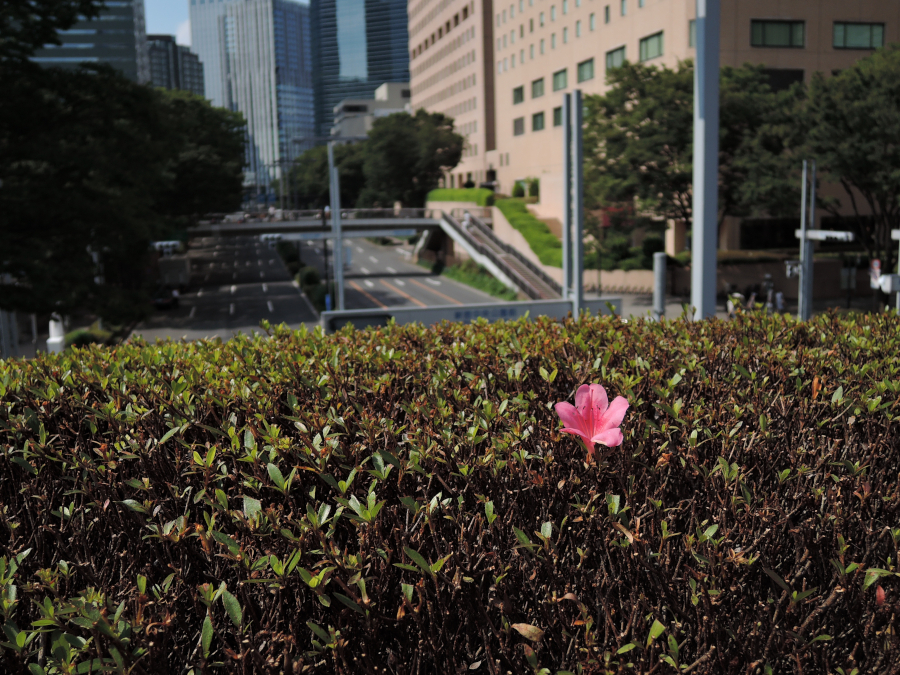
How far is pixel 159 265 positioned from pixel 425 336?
2525 inches

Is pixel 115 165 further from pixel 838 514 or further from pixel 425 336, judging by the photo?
pixel 838 514

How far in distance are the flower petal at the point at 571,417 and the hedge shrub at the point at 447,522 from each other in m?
0.26

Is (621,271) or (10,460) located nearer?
(10,460)

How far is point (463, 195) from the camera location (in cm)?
8662

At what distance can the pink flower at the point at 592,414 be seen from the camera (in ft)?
11.0

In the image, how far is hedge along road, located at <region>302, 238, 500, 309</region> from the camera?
57.8 m

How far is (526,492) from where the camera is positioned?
11.7 feet

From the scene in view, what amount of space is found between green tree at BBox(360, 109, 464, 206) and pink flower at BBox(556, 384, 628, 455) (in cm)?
10077

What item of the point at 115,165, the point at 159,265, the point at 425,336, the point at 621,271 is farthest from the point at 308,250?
the point at 425,336

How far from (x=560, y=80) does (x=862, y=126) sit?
34.4 m

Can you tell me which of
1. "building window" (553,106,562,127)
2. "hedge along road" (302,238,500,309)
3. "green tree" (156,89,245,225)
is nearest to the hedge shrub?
"hedge along road" (302,238,500,309)

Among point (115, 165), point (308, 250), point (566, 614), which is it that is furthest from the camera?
point (308, 250)

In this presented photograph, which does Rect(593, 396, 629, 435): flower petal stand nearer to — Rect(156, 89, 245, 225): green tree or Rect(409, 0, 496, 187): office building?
Rect(156, 89, 245, 225): green tree

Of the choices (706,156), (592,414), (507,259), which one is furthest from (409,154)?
(592,414)
